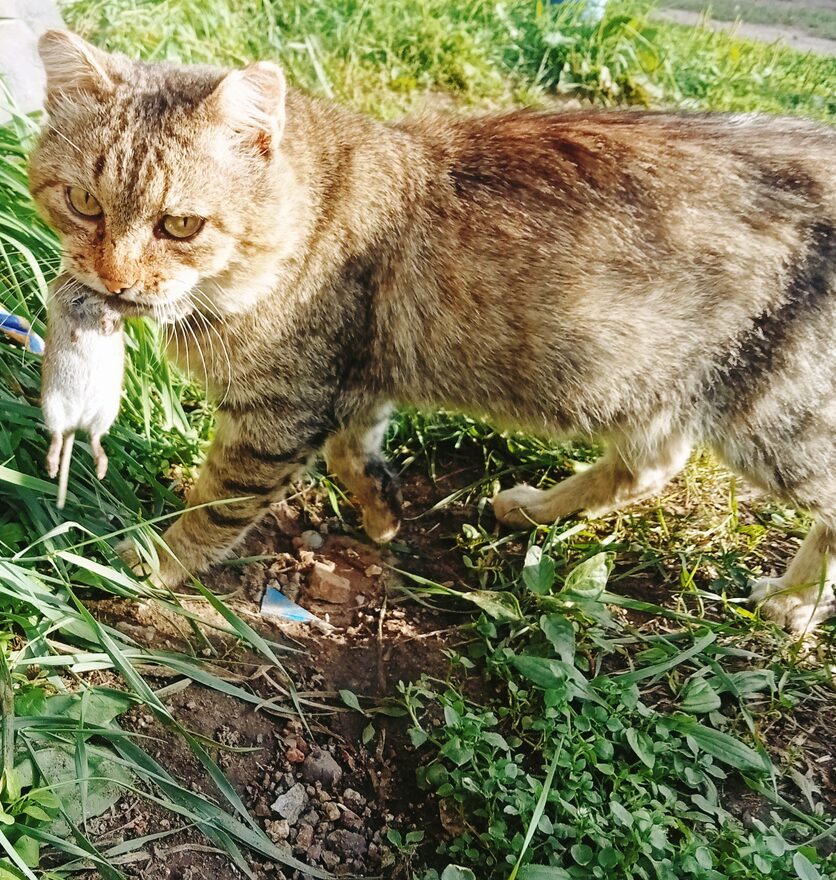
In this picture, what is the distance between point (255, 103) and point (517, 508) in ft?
4.68

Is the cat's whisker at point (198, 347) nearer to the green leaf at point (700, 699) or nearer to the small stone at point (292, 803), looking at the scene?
the small stone at point (292, 803)

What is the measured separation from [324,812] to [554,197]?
156 centimetres

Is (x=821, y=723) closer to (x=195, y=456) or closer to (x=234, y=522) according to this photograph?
(x=234, y=522)

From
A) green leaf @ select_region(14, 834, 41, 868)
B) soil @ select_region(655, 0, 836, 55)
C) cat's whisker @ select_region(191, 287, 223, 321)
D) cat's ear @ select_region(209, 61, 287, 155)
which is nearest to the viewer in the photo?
green leaf @ select_region(14, 834, 41, 868)

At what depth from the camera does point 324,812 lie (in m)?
1.87

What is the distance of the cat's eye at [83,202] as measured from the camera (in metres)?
1.80

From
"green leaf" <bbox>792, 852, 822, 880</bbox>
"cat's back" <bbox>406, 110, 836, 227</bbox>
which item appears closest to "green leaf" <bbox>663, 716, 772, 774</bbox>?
"green leaf" <bbox>792, 852, 822, 880</bbox>

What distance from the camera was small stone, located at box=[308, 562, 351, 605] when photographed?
7.85 feet

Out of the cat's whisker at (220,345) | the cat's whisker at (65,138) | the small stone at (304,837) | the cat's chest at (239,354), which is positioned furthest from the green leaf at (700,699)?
the cat's whisker at (65,138)

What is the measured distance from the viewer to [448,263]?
207 centimetres

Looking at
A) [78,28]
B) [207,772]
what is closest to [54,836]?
[207,772]

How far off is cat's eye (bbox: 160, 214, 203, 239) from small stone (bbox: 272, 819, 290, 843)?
1323mm

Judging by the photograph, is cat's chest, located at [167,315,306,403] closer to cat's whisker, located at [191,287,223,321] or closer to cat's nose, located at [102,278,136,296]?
cat's whisker, located at [191,287,223,321]

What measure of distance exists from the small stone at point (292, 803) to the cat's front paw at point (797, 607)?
137cm
